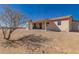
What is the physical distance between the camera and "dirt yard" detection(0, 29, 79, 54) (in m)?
8.20

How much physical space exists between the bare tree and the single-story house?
230mm

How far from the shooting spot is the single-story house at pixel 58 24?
8227 mm

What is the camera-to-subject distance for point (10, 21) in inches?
324

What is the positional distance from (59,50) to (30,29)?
915mm

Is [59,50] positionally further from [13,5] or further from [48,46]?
[13,5]

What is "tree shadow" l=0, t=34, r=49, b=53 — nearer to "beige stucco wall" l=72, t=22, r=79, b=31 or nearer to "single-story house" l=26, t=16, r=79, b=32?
"single-story house" l=26, t=16, r=79, b=32

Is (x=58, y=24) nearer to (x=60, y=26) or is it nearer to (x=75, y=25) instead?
(x=60, y=26)

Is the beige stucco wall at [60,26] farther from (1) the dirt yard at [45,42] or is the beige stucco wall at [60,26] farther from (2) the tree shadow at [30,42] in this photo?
(2) the tree shadow at [30,42]

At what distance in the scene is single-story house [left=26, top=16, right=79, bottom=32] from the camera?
Result: 8227mm

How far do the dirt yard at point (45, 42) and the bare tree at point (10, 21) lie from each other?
0.42ft

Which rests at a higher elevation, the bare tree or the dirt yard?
the bare tree

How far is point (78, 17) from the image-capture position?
26.9ft

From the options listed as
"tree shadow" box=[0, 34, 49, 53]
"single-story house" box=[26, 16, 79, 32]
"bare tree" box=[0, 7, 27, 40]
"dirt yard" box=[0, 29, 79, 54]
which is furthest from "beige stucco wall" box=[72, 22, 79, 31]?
"bare tree" box=[0, 7, 27, 40]

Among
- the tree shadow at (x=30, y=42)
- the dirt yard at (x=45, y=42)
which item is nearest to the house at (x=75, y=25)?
the dirt yard at (x=45, y=42)
